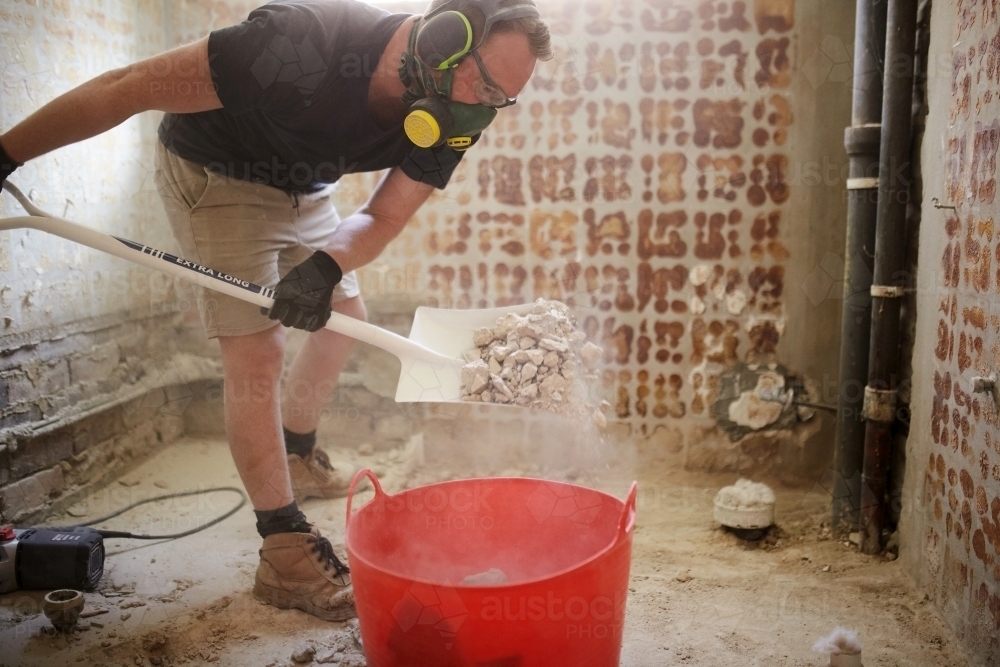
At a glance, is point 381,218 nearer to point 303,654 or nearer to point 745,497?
point 303,654

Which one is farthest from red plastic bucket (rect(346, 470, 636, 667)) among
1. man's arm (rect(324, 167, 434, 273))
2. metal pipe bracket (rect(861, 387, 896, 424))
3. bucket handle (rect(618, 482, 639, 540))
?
metal pipe bracket (rect(861, 387, 896, 424))

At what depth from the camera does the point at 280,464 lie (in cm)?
169

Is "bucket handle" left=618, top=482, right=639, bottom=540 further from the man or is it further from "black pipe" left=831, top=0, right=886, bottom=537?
"black pipe" left=831, top=0, right=886, bottom=537

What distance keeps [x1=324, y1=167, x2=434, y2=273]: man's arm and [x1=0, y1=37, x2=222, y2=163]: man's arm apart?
19.2 inches

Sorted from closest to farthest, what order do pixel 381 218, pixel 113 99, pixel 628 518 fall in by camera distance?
Answer: pixel 628 518 < pixel 113 99 < pixel 381 218

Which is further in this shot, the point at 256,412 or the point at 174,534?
the point at 174,534

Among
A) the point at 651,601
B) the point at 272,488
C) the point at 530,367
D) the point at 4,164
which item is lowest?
the point at 651,601

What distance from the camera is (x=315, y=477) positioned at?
7.23 feet

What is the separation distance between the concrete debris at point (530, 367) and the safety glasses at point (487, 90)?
0.57 meters

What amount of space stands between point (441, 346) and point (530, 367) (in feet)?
0.86

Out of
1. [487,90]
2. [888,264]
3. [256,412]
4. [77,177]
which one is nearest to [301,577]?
[256,412]

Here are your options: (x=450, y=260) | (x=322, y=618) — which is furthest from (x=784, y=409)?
(x=322, y=618)

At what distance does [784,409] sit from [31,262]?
7.36 ft

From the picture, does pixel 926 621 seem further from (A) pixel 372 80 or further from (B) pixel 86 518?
(B) pixel 86 518
